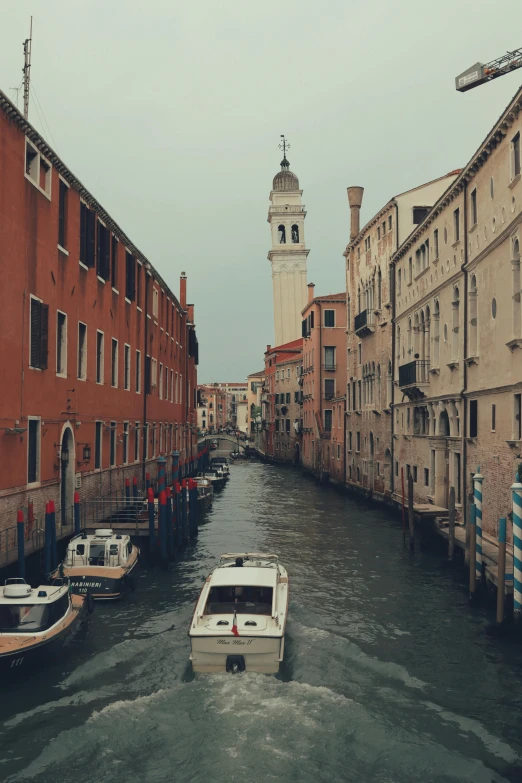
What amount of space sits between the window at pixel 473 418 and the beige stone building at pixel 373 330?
1256 centimetres

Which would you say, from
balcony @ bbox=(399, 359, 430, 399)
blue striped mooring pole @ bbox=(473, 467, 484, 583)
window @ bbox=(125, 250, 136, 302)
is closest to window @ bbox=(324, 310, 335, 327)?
balcony @ bbox=(399, 359, 430, 399)

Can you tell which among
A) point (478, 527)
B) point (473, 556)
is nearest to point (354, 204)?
point (478, 527)

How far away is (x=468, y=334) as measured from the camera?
23516 millimetres

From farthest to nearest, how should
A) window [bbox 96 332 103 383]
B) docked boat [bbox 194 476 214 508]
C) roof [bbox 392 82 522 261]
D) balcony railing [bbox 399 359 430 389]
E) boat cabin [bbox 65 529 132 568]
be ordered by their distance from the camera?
docked boat [bbox 194 476 214 508]
balcony railing [bbox 399 359 430 389]
window [bbox 96 332 103 383]
roof [bbox 392 82 522 261]
boat cabin [bbox 65 529 132 568]

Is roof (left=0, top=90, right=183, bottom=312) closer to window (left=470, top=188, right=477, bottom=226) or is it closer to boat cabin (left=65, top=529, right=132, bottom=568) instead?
boat cabin (left=65, top=529, right=132, bottom=568)

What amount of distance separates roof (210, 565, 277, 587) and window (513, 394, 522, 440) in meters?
7.40

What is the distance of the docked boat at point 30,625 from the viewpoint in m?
12.2

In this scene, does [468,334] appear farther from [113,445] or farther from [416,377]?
[113,445]

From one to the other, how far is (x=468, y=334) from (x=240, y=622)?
44.9 ft

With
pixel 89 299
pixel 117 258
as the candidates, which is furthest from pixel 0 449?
pixel 117 258

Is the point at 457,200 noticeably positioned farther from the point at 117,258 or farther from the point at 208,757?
the point at 208,757

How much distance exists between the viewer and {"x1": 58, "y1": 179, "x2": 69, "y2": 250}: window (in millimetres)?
21641

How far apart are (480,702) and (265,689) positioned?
3449 mm

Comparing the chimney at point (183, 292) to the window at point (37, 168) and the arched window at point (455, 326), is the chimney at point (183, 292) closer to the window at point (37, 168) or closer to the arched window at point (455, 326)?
the arched window at point (455, 326)
